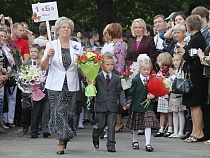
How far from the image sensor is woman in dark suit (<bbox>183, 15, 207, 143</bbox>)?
1342cm

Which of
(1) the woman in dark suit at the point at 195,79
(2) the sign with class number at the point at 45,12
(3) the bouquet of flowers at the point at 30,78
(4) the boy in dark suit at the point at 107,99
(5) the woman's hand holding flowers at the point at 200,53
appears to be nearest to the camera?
(2) the sign with class number at the point at 45,12

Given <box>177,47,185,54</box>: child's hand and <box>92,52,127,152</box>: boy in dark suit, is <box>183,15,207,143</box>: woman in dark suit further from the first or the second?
<box>92,52,127,152</box>: boy in dark suit

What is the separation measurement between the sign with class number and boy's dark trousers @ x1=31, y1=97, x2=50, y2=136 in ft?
9.85

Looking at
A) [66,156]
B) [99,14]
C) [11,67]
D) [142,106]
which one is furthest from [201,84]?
[99,14]

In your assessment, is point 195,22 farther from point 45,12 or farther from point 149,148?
point 45,12

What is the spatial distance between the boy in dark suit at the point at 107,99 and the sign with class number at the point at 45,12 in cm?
124

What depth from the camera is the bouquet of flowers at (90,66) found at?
11.7 metres

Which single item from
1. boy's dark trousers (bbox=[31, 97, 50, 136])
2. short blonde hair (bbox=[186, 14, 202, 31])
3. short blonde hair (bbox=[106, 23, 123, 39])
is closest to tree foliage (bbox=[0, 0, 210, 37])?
short blonde hair (bbox=[106, 23, 123, 39])

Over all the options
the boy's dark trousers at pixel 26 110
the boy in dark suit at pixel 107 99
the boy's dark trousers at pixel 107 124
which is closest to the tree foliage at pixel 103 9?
the boy's dark trousers at pixel 26 110

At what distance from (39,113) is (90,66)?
3362mm

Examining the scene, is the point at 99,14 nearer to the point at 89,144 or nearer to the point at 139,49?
the point at 139,49

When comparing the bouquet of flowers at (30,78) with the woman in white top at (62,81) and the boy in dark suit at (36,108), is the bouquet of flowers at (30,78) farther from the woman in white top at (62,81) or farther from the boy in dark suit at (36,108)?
the woman in white top at (62,81)

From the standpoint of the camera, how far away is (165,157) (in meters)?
11.6

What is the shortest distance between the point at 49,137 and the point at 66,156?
9.79ft
